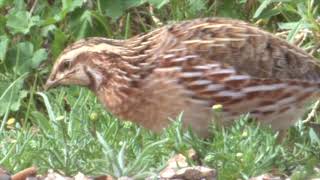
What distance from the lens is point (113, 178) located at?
222 inches

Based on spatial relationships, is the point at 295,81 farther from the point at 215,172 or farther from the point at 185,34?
the point at 215,172

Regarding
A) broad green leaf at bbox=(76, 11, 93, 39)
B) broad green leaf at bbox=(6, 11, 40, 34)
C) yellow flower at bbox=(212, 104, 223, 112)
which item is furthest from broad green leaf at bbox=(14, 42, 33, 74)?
yellow flower at bbox=(212, 104, 223, 112)

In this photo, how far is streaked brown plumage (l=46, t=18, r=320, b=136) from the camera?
6.75m

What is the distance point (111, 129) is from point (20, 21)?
311 cm

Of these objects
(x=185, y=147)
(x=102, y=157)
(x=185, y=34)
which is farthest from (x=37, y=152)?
(x=185, y=34)

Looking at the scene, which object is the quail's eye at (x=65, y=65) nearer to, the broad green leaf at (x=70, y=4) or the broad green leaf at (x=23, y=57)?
the broad green leaf at (x=70, y=4)

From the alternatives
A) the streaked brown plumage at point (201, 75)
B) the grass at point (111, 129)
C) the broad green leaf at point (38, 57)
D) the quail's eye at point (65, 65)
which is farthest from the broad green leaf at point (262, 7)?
the quail's eye at point (65, 65)

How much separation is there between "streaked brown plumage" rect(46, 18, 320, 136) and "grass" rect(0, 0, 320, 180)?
0.14m

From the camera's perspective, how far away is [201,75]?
→ 22.3ft

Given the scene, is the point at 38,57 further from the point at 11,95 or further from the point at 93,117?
the point at 93,117

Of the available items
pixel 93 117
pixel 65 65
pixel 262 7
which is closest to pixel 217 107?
pixel 93 117

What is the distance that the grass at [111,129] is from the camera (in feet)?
19.4

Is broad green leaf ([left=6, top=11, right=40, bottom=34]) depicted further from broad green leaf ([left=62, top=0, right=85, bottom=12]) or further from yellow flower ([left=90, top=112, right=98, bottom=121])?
yellow flower ([left=90, top=112, right=98, bottom=121])

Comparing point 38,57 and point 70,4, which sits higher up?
point 70,4
